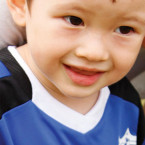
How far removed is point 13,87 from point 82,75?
0.17 meters

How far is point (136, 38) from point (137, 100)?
1.13ft

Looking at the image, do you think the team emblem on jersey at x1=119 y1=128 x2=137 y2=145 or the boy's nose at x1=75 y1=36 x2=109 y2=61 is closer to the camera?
the boy's nose at x1=75 y1=36 x2=109 y2=61

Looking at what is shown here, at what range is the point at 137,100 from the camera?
2.96 feet

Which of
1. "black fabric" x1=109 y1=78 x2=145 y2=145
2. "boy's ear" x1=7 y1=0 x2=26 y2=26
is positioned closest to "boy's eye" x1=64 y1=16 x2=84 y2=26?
"boy's ear" x1=7 y1=0 x2=26 y2=26

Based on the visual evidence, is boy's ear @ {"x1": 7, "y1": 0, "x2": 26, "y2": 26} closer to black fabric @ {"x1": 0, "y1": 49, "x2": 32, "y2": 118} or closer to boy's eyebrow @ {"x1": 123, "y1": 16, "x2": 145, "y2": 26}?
black fabric @ {"x1": 0, "y1": 49, "x2": 32, "y2": 118}

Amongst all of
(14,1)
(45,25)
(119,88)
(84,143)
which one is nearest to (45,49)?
(45,25)

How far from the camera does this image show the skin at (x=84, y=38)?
1.71 ft

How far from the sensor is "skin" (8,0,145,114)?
1.71 feet

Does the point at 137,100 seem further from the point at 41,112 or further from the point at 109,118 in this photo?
the point at 41,112

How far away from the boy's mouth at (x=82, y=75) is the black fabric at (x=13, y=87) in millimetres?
127

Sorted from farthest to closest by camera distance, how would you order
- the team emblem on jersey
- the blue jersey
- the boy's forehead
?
the team emblem on jersey < the blue jersey < the boy's forehead

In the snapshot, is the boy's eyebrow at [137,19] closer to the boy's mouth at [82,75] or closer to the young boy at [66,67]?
the young boy at [66,67]

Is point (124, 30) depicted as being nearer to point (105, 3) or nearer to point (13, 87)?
point (105, 3)

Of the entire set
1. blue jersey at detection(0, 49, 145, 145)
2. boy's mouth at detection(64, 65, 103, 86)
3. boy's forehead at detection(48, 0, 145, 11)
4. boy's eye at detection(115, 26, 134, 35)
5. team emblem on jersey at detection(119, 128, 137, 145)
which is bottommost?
team emblem on jersey at detection(119, 128, 137, 145)
